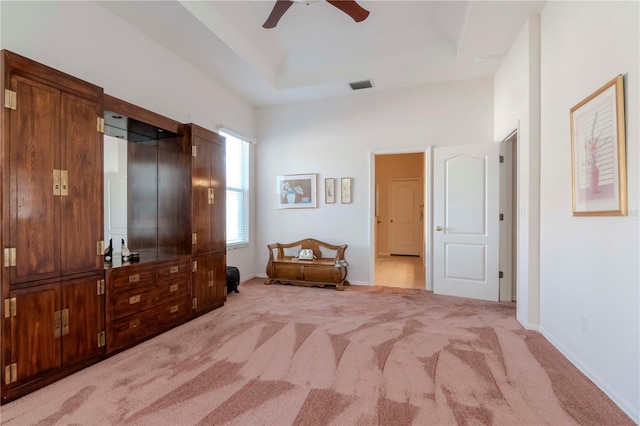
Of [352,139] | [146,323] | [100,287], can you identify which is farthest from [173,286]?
[352,139]

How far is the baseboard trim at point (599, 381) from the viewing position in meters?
1.67

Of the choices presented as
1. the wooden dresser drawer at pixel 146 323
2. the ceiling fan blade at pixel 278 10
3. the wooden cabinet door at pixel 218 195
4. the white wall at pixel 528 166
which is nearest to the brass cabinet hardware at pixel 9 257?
the wooden dresser drawer at pixel 146 323

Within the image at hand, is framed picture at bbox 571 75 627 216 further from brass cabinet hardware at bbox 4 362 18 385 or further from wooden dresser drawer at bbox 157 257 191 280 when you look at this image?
brass cabinet hardware at bbox 4 362 18 385

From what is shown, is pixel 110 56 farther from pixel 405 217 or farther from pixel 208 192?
pixel 405 217

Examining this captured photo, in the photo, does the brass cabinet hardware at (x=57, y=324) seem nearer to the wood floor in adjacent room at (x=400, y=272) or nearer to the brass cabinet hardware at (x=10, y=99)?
the brass cabinet hardware at (x=10, y=99)

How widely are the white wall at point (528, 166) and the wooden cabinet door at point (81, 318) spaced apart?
3.85 m

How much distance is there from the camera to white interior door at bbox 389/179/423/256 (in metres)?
8.26

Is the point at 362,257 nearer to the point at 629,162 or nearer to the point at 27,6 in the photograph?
the point at 629,162

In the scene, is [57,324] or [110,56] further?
[110,56]

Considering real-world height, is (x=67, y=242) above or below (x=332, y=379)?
above

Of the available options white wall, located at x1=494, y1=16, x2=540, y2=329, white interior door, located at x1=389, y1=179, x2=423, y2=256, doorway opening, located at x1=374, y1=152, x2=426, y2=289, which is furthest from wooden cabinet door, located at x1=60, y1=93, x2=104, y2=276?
white interior door, located at x1=389, y1=179, x2=423, y2=256

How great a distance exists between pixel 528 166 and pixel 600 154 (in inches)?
42.1

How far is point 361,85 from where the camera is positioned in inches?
180

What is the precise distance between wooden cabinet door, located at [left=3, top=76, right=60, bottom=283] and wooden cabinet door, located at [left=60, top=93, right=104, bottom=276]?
52 mm
